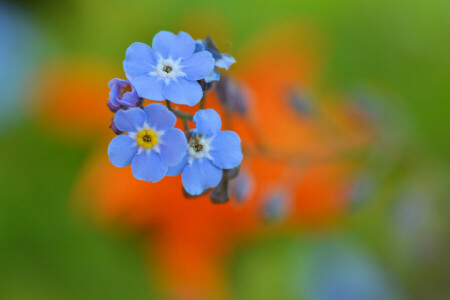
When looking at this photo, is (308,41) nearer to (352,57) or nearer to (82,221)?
(352,57)

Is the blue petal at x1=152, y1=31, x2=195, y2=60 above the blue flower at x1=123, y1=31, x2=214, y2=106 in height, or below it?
above

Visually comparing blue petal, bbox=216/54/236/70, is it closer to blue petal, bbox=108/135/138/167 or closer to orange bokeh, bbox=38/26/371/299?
blue petal, bbox=108/135/138/167

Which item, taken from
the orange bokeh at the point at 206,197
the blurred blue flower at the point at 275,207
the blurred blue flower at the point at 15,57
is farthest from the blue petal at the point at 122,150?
the blurred blue flower at the point at 15,57

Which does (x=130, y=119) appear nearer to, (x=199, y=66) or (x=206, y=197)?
(x=199, y=66)

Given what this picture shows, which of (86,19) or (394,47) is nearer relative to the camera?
(394,47)

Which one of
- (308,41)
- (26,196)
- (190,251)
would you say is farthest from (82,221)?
(308,41)

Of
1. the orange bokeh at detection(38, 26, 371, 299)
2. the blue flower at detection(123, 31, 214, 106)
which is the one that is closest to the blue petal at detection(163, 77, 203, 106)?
the blue flower at detection(123, 31, 214, 106)

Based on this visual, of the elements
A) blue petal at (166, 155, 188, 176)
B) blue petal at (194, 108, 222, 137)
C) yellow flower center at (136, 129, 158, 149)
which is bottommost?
blue petal at (166, 155, 188, 176)
